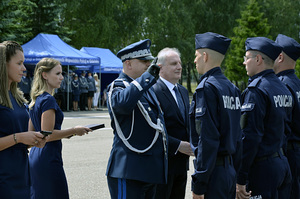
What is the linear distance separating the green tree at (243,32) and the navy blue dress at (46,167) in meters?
42.4

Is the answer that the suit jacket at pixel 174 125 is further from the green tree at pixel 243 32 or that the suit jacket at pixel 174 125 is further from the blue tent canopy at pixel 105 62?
the green tree at pixel 243 32

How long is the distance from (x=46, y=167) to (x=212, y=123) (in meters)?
1.79

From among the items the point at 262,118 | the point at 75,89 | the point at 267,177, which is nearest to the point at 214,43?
the point at 262,118

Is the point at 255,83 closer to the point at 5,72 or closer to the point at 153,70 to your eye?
the point at 153,70

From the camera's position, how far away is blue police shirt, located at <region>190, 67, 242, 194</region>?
11.7ft

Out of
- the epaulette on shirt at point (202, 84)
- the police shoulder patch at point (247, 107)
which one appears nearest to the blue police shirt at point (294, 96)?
the police shoulder patch at point (247, 107)

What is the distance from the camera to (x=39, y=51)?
21141mm

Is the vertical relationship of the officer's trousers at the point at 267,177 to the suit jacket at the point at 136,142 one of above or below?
below

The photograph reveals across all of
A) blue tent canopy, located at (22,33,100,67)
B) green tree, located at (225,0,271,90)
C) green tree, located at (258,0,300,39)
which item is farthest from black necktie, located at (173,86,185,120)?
green tree, located at (258,0,300,39)

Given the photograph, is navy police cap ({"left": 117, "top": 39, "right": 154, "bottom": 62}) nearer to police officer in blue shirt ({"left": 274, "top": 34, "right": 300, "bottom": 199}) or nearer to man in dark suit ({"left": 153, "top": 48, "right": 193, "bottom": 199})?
man in dark suit ({"left": 153, "top": 48, "right": 193, "bottom": 199})

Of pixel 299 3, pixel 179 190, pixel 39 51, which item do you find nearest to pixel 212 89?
pixel 179 190

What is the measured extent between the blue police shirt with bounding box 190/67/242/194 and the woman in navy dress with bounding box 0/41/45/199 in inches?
50.6

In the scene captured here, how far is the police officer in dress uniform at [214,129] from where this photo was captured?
358 centimetres

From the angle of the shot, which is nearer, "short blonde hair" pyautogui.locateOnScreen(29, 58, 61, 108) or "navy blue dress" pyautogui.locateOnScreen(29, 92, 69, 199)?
"navy blue dress" pyautogui.locateOnScreen(29, 92, 69, 199)
